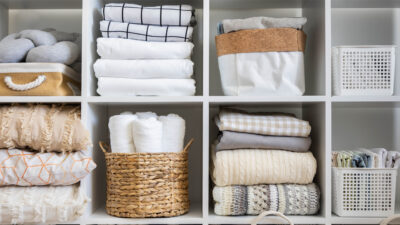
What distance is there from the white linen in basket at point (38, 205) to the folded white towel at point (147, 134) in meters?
0.25

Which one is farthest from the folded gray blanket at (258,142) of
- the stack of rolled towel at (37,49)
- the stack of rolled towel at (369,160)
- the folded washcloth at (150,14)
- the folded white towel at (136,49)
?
the stack of rolled towel at (37,49)

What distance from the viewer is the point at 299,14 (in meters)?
1.77

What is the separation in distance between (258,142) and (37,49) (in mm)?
831

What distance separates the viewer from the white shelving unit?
140 centimetres

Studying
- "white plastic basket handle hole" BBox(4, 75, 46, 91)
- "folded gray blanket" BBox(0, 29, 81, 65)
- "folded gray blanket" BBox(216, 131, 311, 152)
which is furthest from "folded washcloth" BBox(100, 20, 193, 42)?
"folded gray blanket" BBox(216, 131, 311, 152)

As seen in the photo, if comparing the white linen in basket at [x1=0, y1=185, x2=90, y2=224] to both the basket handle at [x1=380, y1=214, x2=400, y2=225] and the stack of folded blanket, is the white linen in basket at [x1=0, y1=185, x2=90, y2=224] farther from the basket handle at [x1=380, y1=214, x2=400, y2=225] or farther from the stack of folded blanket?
the basket handle at [x1=380, y1=214, x2=400, y2=225]

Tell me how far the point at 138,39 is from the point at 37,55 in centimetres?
Result: 35

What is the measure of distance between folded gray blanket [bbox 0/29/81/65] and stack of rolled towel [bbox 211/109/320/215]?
59 cm

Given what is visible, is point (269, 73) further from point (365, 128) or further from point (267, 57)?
point (365, 128)

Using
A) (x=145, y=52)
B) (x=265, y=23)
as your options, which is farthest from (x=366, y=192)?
(x=145, y=52)

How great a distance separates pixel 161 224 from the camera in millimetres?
1395

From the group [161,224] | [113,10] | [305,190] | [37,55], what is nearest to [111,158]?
[161,224]

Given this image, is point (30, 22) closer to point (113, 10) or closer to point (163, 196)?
point (113, 10)

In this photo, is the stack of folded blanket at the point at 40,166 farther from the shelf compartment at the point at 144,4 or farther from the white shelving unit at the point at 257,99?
the shelf compartment at the point at 144,4
